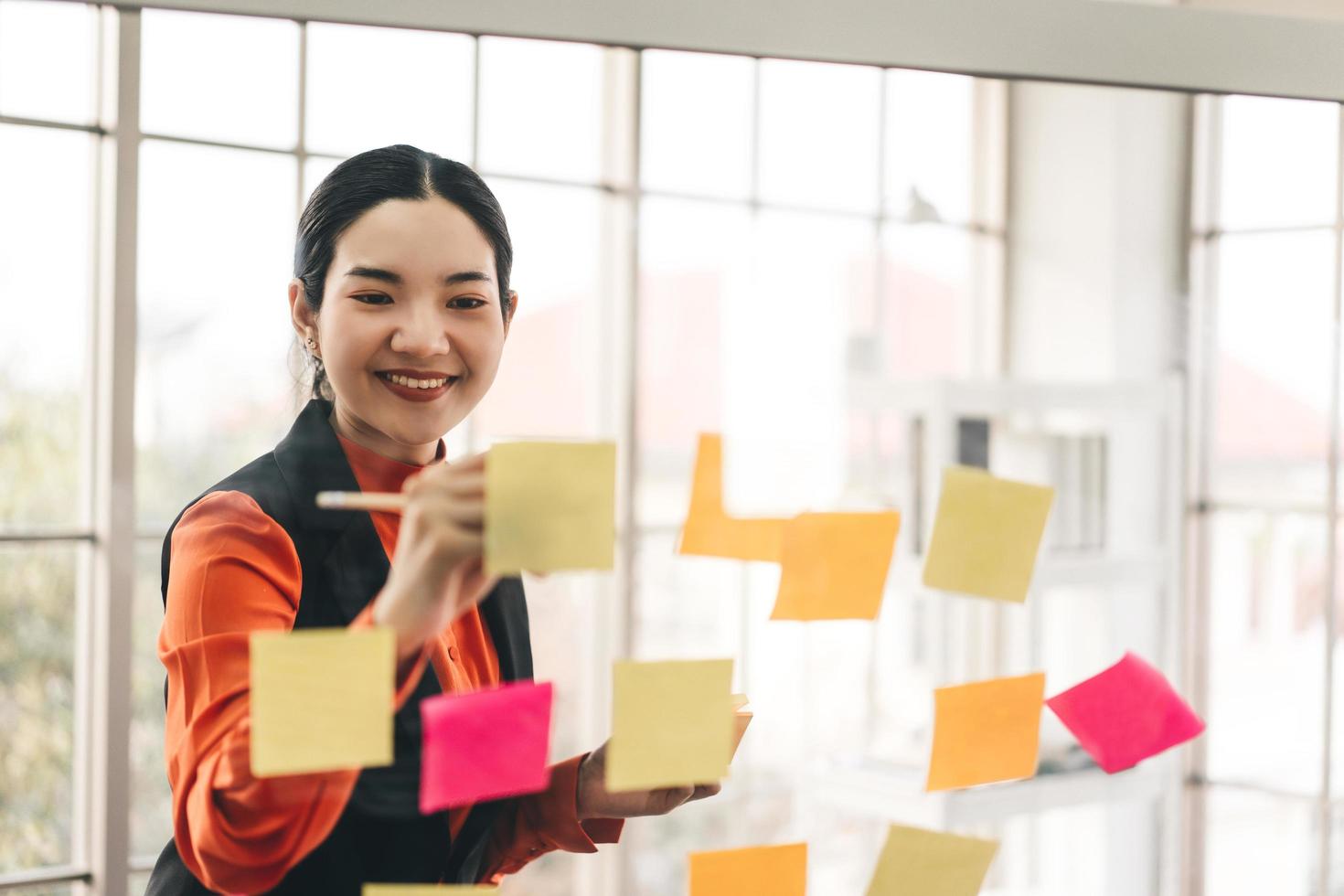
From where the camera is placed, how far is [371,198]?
0.48 m

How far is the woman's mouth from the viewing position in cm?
48

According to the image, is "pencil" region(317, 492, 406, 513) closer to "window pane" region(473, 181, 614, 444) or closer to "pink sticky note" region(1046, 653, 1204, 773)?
"window pane" region(473, 181, 614, 444)

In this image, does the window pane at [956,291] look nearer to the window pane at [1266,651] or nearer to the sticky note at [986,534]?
the sticky note at [986,534]

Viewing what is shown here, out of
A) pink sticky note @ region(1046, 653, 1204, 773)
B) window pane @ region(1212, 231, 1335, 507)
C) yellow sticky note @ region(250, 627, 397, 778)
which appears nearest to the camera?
yellow sticky note @ region(250, 627, 397, 778)

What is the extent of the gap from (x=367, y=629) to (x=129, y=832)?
6.5 inches

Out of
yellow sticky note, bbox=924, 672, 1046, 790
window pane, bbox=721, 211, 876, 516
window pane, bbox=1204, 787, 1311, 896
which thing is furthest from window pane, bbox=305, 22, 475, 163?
window pane, bbox=1204, 787, 1311, 896

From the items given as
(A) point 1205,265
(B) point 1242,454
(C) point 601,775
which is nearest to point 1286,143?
(A) point 1205,265

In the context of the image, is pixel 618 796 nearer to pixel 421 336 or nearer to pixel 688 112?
pixel 421 336

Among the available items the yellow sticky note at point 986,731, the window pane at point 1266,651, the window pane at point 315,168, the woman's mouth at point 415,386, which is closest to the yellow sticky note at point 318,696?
the woman's mouth at point 415,386

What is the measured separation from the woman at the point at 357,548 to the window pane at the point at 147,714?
16 mm

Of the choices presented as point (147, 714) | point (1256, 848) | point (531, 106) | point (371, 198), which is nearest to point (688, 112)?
point (531, 106)

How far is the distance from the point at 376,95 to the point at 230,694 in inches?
11.7

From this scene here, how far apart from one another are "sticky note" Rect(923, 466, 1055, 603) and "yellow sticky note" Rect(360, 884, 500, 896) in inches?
11.6

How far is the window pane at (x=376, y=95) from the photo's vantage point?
0.51 m
